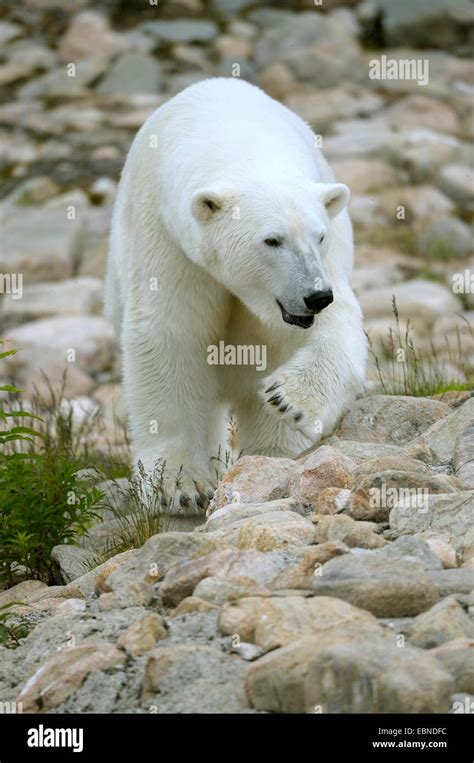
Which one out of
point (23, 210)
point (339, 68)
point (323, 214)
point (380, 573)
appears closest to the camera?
point (380, 573)

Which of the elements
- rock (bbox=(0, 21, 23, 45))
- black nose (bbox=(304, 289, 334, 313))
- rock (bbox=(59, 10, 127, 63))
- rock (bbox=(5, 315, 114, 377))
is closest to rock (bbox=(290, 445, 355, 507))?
black nose (bbox=(304, 289, 334, 313))

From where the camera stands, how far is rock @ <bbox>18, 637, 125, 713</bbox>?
3.96 m

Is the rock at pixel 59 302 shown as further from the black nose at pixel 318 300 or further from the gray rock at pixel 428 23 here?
the black nose at pixel 318 300

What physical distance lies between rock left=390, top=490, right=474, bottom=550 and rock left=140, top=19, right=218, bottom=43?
69.0 ft

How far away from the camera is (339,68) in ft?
78.9

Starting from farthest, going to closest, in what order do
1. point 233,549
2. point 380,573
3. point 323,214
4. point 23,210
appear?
point 23,210, point 323,214, point 233,549, point 380,573

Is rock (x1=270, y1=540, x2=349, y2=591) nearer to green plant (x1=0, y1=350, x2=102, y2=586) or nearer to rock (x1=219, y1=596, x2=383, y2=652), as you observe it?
rock (x1=219, y1=596, x2=383, y2=652)

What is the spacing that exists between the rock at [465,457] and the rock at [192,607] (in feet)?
4.25

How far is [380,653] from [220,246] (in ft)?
8.94

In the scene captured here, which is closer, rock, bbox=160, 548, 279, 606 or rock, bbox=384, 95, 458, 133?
rock, bbox=160, 548, 279, 606

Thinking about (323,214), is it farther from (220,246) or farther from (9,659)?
(9,659)

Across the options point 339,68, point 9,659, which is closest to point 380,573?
point 9,659

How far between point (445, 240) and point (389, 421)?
12570mm

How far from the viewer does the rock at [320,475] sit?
5.02 meters
